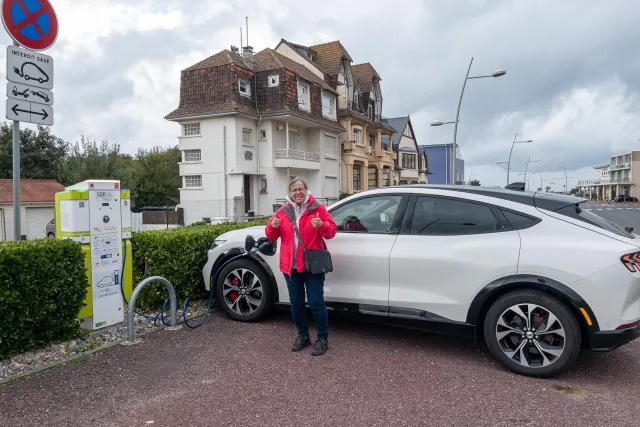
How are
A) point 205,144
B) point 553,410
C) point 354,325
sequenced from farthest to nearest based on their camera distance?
1. point 205,144
2. point 354,325
3. point 553,410

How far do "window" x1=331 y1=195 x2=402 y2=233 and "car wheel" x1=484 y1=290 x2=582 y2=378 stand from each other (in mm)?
1325

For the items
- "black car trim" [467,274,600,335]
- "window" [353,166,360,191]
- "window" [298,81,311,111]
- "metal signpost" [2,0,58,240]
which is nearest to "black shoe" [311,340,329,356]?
"black car trim" [467,274,600,335]

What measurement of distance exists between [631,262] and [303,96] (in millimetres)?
27967

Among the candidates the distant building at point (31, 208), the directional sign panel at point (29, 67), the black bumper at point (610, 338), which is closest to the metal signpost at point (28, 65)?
the directional sign panel at point (29, 67)

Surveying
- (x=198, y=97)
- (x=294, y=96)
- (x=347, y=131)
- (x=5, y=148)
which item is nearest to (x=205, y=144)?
(x=198, y=97)

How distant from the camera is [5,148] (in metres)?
35.4

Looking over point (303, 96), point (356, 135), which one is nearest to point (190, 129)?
point (303, 96)

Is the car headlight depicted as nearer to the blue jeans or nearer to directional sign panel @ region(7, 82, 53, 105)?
the blue jeans

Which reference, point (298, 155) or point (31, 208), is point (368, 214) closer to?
point (31, 208)

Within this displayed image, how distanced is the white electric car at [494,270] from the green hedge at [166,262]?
1440 mm

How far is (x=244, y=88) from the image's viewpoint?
91.3 ft

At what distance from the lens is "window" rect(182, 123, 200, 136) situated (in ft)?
91.1

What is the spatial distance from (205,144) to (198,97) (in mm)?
2928

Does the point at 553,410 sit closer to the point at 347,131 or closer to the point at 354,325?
the point at 354,325
